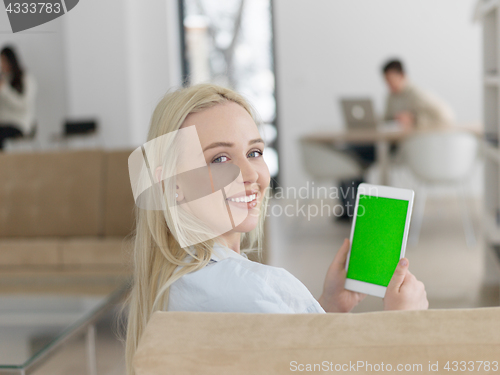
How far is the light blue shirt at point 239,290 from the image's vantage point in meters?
0.73

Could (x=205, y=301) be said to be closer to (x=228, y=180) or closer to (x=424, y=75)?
(x=228, y=180)

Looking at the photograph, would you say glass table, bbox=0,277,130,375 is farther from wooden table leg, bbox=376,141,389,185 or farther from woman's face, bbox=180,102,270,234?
wooden table leg, bbox=376,141,389,185

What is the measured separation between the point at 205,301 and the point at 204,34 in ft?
19.3

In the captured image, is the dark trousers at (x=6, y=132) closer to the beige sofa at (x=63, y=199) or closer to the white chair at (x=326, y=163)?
the beige sofa at (x=63, y=199)

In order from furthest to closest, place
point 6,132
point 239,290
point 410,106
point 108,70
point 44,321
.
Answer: point 108,70, point 6,132, point 410,106, point 44,321, point 239,290

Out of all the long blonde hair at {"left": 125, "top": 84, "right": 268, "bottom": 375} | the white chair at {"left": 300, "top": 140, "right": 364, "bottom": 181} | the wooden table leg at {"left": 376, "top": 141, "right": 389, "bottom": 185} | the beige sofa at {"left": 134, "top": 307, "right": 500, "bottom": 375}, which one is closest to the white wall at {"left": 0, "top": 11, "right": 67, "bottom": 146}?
the white chair at {"left": 300, "top": 140, "right": 364, "bottom": 181}

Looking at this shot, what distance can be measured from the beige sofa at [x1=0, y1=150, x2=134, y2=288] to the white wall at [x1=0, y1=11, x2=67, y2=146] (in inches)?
134

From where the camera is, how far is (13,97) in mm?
5328

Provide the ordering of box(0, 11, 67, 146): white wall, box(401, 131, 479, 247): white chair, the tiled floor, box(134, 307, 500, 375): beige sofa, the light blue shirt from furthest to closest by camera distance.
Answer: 1. box(0, 11, 67, 146): white wall
2. box(401, 131, 479, 247): white chair
3. the tiled floor
4. the light blue shirt
5. box(134, 307, 500, 375): beige sofa

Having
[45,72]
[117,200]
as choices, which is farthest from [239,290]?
[45,72]

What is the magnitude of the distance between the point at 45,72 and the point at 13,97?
3.06 ft

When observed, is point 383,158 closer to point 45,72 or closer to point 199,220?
point 199,220

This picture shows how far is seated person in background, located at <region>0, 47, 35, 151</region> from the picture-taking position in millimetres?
5305

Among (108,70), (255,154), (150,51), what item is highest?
(150,51)
